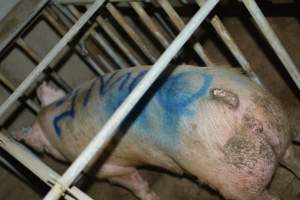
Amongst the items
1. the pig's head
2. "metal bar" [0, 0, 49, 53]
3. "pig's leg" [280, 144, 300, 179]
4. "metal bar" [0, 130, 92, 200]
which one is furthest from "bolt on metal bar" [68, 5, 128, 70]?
"pig's leg" [280, 144, 300, 179]

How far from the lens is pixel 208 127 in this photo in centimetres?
196

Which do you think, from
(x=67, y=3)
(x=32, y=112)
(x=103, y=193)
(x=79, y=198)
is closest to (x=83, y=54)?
(x=67, y=3)

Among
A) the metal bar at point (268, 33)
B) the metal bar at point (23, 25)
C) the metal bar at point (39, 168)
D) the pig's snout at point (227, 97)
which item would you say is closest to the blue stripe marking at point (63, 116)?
the metal bar at point (23, 25)

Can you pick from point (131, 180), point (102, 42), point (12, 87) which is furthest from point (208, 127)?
point (12, 87)

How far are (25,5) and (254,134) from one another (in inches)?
92.6

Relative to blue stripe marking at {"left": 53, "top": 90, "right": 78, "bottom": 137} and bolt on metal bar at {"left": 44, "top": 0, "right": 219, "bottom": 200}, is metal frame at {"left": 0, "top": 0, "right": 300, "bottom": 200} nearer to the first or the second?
bolt on metal bar at {"left": 44, "top": 0, "right": 219, "bottom": 200}

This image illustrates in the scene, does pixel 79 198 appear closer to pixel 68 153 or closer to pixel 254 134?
pixel 254 134

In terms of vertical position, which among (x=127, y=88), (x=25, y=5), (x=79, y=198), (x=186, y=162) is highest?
(x=25, y=5)

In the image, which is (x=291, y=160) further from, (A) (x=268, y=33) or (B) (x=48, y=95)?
(B) (x=48, y=95)

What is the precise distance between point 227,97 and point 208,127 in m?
0.17

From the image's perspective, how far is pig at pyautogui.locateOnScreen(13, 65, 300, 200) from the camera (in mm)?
1938

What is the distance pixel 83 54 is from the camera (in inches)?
145

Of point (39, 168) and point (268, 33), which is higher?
point (268, 33)

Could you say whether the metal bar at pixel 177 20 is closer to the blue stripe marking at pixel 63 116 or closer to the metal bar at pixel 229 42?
the metal bar at pixel 229 42
